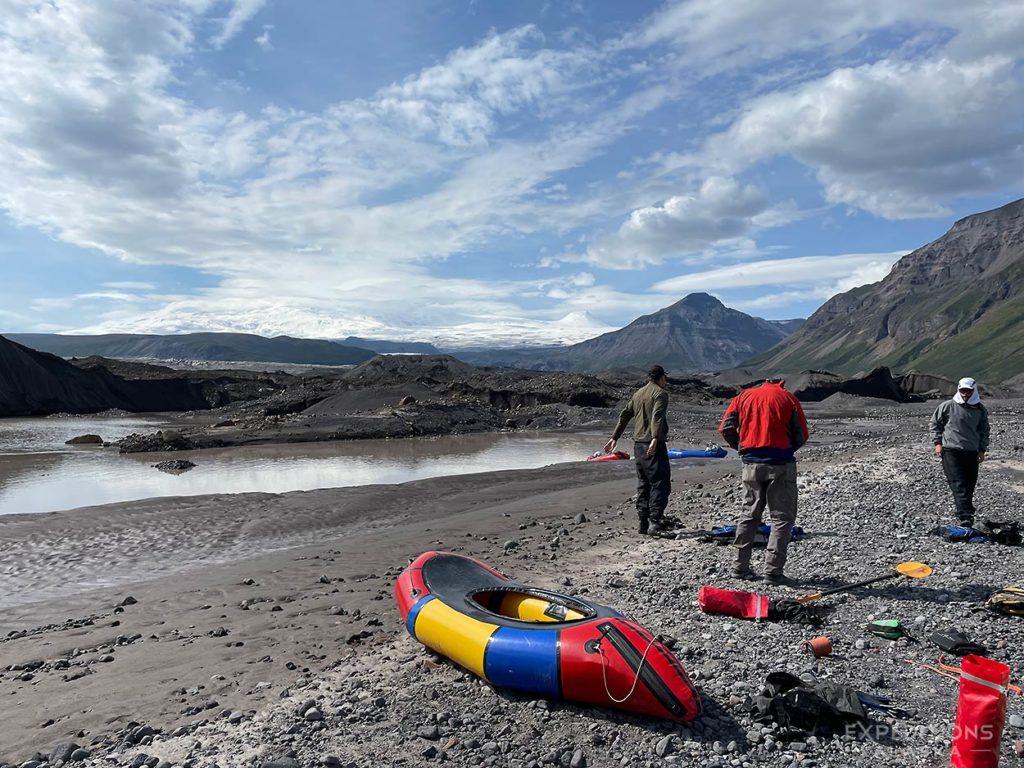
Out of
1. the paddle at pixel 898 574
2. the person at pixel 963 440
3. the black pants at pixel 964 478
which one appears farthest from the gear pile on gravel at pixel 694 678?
the person at pixel 963 440

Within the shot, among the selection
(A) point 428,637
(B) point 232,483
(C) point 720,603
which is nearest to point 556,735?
(A) point 428,637

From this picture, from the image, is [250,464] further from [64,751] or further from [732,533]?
[64,751]

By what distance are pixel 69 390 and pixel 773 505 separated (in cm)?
6828

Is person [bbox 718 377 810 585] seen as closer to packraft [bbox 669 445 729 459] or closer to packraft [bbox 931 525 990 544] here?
packraft [bbox 931 525 990 544]

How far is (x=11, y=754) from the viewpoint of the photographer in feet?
17.7

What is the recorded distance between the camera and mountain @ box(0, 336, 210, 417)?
5725cm

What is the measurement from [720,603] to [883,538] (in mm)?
4300

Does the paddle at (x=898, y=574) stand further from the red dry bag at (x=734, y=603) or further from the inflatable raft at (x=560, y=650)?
the inflatable raft at (x=560, y=650)

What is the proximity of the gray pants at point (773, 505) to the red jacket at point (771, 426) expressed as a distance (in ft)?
0.43

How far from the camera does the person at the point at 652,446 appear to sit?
35.1ft

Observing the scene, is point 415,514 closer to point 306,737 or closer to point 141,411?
point 306,737

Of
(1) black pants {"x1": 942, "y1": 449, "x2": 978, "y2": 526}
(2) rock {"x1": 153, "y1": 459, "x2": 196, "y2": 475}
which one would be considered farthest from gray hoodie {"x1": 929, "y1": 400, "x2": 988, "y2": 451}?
(2) rock {"x1": 153, "y1": 459, "x2": 196, "y2": 475}

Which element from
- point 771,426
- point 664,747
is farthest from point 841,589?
point 664,747

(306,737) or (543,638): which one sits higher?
(543,638)
